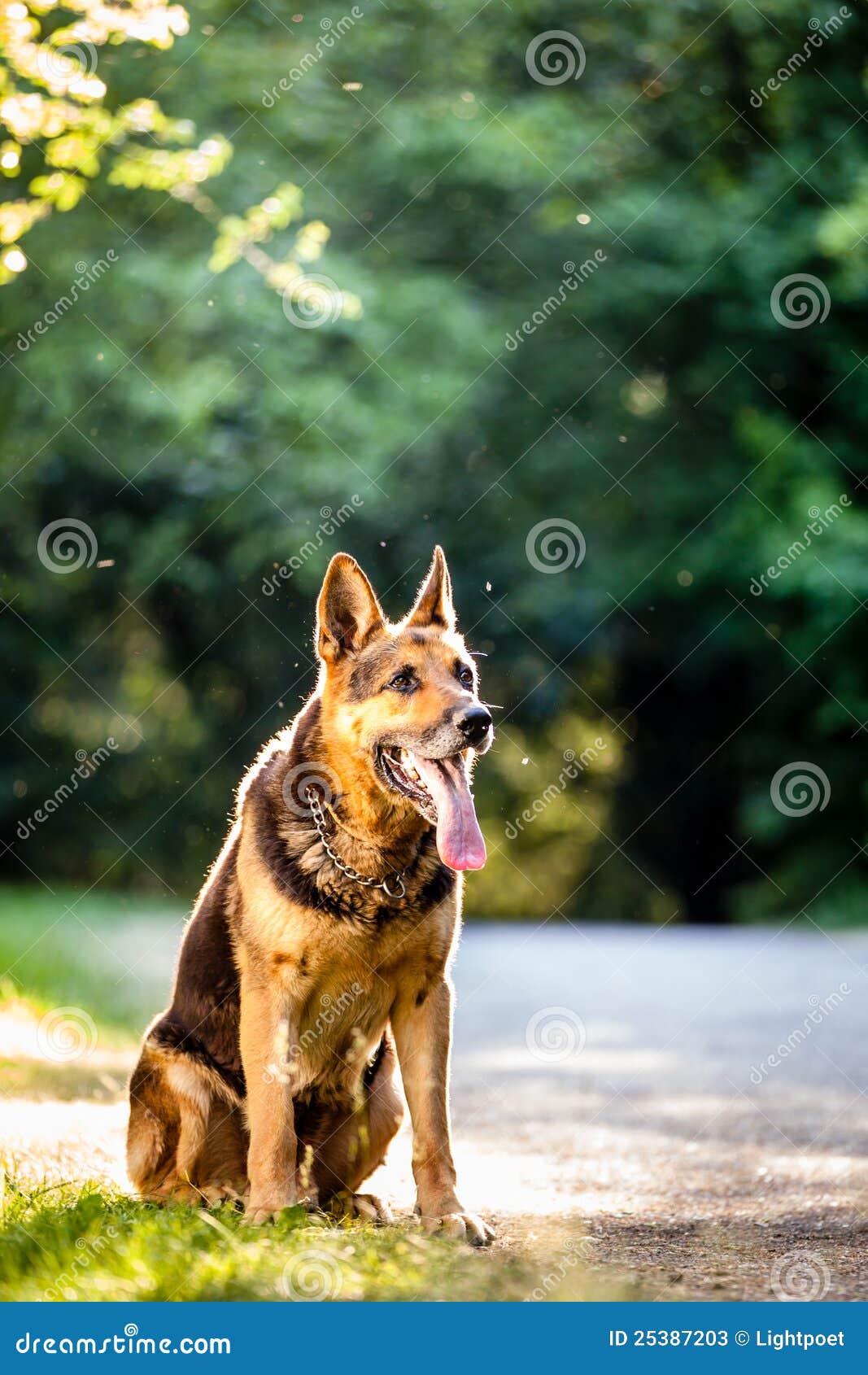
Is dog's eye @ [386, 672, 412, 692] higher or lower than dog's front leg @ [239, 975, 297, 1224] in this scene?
higher

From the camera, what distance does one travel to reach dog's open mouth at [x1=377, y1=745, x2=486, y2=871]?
517 cm

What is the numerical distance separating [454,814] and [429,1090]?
936 millimetres

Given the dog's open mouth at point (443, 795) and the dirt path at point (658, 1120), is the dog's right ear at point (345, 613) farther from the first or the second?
the dirt path at point (658, 1120)

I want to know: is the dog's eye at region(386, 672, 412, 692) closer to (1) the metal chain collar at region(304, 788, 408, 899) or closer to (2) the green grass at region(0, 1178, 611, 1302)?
(1) the metal chain collar at region(304, 788, 408, 899)

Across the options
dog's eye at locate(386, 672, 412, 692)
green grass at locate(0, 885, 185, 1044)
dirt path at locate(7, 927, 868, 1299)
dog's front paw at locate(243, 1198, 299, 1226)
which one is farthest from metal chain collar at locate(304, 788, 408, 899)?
green grass at locate(0, 885, 185, 1044)

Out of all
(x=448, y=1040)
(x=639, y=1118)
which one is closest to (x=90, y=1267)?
(x=448, y=1040)

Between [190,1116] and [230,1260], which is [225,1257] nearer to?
[230,1260]

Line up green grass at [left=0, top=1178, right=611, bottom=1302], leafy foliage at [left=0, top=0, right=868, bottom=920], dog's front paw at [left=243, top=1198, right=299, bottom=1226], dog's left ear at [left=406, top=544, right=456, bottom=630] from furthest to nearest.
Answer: leafy foliage at [left=0, top=0, right=868, bottom=920] < dog's left ear at [left=406, top=544, right=456, bottom=630] < dog's front paw at [left=243, top=1198, right=299, bottom=1226] < green grass at [left=0, top=1178, right=611, bottom=1302]

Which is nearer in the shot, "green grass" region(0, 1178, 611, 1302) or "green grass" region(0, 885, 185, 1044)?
"green grass" region(0, 1178, 611, 1302)

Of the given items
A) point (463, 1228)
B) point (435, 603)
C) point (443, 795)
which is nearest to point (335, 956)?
point (443, 795)

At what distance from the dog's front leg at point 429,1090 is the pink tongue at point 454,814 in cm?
49

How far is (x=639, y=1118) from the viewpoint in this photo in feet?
27.0

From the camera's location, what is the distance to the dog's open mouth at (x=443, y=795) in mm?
5168

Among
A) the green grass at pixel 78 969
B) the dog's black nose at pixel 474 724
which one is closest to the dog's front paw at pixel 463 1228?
the dog's black nose at pixel 474 724
